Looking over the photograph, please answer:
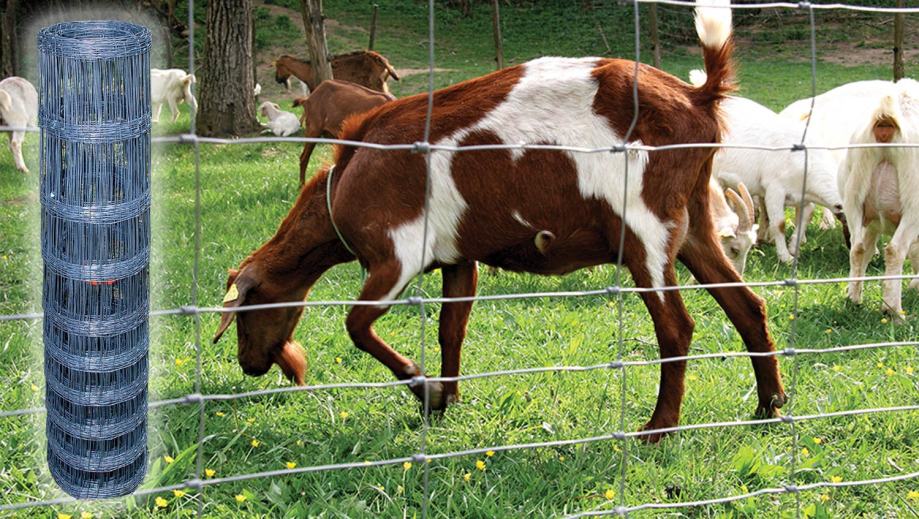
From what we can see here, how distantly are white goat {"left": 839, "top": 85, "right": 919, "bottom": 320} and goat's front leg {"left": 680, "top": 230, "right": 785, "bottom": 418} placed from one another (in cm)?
183

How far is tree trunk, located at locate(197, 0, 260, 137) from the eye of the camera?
1360cm

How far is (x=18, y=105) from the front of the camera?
12016 millimetres

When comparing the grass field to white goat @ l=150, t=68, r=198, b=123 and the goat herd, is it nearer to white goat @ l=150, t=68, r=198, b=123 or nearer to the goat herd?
the goat herd

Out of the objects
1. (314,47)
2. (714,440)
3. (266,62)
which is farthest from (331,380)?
(266,62)

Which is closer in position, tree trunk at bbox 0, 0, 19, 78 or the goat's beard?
the goat's beard

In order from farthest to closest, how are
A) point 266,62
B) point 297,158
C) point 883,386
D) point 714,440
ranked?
point 266,62 → point 297,158 → point 883,386 → point 714,440

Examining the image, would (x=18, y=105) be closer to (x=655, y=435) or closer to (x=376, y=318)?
(x=376, y=318)

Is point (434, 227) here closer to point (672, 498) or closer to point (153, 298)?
point (672, 498)

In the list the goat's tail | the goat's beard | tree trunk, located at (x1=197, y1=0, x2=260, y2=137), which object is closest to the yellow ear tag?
the goat's beard

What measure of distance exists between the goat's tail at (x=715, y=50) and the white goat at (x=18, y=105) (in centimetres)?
891

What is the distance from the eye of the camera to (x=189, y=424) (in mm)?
4289

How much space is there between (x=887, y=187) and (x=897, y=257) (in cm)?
40

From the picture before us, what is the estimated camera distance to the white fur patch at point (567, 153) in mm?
4141

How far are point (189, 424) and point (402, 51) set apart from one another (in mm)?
19658
